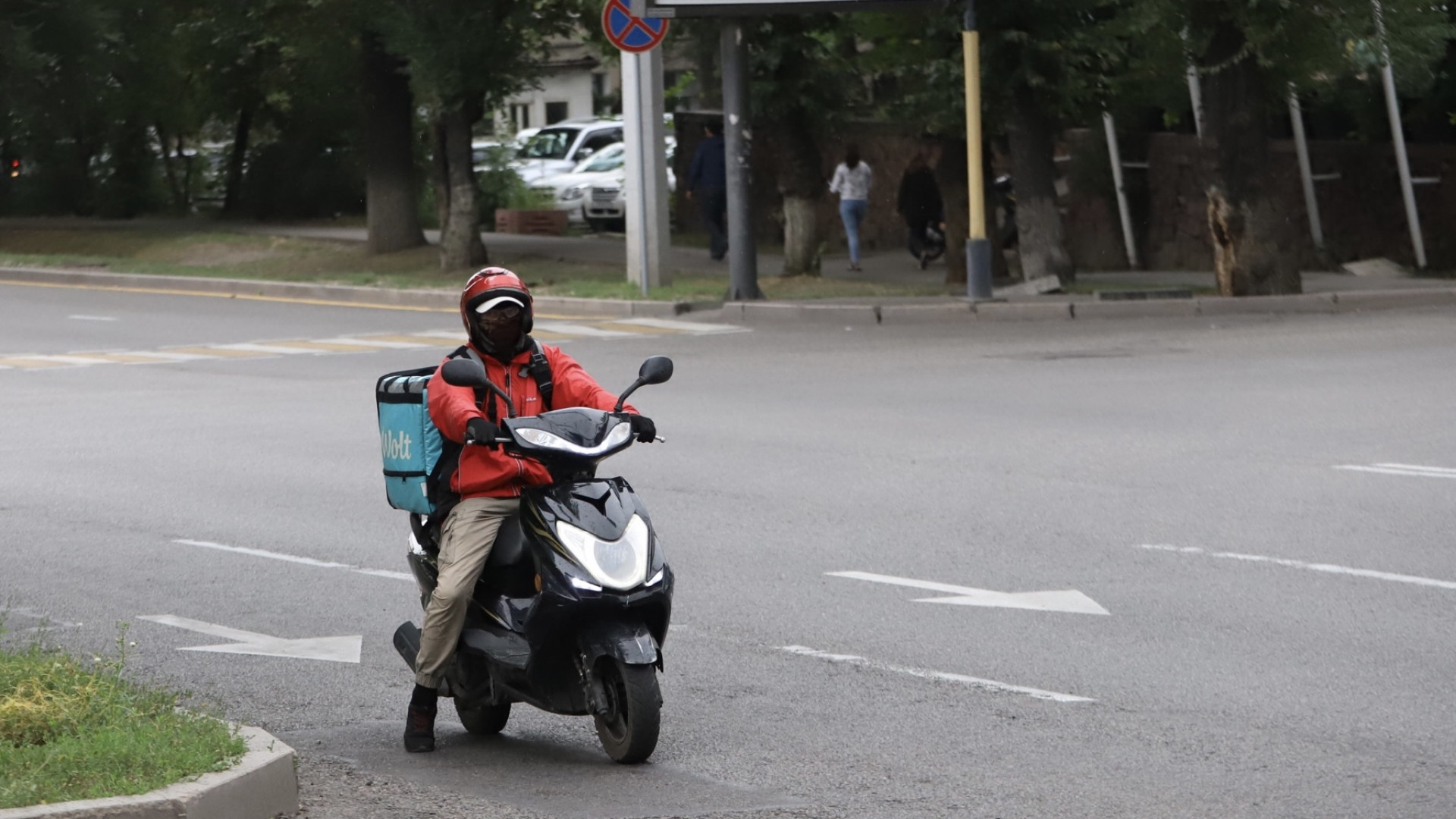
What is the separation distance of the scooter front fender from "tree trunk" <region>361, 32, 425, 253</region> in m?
24.4

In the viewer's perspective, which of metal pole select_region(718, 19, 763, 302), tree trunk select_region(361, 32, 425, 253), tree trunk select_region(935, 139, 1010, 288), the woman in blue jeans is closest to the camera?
metal pole select_region(718, 19, 763, 302)

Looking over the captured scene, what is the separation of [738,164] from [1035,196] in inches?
140

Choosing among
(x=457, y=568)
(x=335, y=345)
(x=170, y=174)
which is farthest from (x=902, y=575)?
(x=170, y=174)

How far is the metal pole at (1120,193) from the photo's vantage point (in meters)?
29.1

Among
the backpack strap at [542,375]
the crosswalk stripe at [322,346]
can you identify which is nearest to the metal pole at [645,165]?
the crosswalk stripe at [322,346]

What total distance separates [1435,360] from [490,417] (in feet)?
40.6

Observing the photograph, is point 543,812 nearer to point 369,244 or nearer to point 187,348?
point 187,348

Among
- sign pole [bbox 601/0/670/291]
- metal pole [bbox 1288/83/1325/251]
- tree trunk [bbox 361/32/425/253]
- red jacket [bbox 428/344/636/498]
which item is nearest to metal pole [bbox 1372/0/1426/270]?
metal pole [bbox 1288/83/1325/251]

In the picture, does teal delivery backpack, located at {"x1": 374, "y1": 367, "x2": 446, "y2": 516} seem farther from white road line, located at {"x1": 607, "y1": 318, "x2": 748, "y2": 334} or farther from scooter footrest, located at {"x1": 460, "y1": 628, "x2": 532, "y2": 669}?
white road line, located at {"x1": 607, "y1": 318, "x2": 748, "y2": 334}

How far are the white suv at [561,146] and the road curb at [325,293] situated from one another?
471 inches

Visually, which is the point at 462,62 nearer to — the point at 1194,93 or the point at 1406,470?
the point at 1194,93

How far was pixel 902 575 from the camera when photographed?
8969mm

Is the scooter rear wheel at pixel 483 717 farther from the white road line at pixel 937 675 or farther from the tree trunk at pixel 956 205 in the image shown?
the tree trunk at pixel 956 205

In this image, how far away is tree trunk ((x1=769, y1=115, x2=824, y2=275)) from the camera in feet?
84.3
